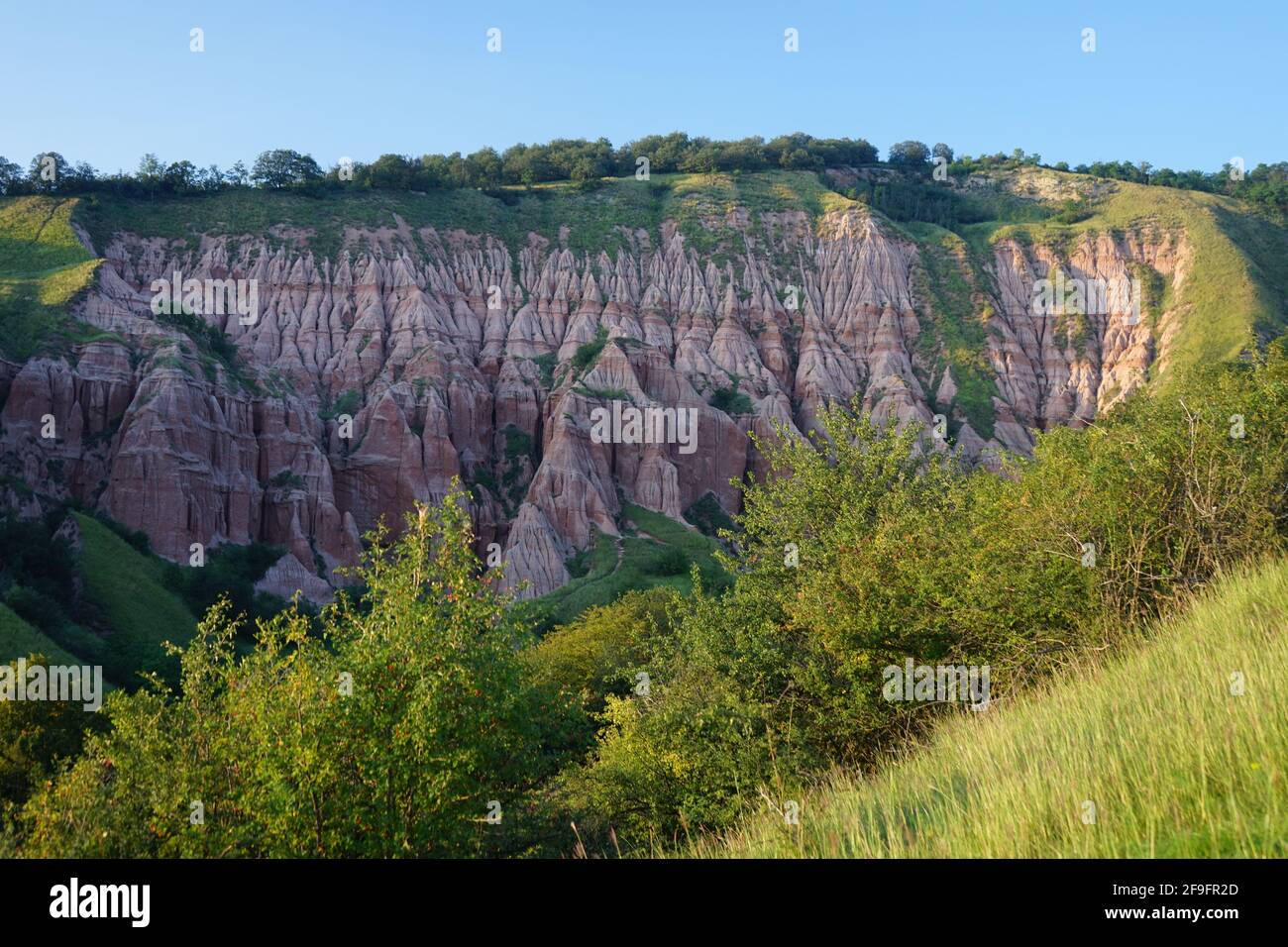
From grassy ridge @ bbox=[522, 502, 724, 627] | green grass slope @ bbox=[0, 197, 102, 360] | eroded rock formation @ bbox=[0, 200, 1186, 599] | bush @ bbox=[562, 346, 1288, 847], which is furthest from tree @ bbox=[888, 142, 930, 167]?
bush @ bbox=[562, 346, 1288, 847]

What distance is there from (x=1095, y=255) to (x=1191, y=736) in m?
112

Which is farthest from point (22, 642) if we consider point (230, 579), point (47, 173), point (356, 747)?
point (47, 173)

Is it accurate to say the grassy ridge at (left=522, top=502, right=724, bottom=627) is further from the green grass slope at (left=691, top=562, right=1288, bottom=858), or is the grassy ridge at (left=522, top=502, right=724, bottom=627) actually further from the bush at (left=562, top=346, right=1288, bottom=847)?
the green grass slope at (left=691, top=562, right=1288, bottom=858)

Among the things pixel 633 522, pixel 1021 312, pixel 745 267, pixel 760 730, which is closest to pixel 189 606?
pixel 633 522

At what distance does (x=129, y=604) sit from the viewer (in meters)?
48.8

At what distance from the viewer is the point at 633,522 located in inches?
2904

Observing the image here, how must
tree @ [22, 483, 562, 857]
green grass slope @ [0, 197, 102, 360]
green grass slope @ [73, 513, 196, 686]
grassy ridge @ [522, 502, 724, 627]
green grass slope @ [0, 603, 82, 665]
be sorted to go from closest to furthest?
1. tree @ [22, 483, 562, 857]
2. green grass slope @ [0, 603, 82, 665]
3. green grass slope @ [73, 513, 196, 686]
4. grassy ridge @ [522, 502, 724, 627]
5. green grass slope @ [0, 197, 102, 360]

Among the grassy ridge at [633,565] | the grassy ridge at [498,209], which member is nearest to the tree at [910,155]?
the grassy ridge at [498,209]

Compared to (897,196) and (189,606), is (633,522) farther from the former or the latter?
(897,196)

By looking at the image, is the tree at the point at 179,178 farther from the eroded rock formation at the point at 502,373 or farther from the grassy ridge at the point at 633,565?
the grassy ridge at the point at 633,565

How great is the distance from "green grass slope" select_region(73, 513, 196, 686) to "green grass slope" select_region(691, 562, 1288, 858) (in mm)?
42384

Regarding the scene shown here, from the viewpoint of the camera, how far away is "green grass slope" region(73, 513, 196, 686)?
42688 millimetres

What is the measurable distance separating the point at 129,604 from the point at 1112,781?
54.0 meters
